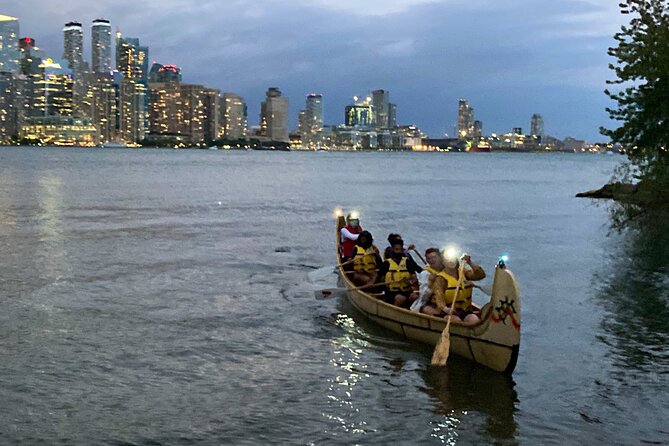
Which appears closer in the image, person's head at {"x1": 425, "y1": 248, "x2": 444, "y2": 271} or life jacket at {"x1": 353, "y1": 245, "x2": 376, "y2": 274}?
person's head at {"x1": 425, "y1": 248, "x2": 444, "y2": 271}

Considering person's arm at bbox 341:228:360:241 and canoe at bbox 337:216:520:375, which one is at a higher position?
person's arm at bbox 341:228:360:241

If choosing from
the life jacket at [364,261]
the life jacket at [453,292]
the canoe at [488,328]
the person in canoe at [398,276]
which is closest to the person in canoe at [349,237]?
the life jacket at [364,261]

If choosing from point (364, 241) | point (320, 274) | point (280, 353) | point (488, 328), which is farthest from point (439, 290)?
point (320, 274)

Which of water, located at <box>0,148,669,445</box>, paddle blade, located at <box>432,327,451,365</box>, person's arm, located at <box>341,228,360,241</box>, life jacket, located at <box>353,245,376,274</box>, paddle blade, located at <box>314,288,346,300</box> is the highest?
person's arm, located at <box>341,228,360,241</box>

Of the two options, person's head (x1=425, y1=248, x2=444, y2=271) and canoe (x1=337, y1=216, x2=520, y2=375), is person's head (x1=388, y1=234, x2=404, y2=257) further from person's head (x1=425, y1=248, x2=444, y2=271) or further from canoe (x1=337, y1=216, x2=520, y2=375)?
person's head (x1=425, y1=248, x2=444, y2=271)

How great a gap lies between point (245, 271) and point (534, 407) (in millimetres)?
16175

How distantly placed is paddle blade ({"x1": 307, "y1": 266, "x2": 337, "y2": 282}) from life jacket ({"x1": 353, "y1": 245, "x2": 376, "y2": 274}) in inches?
165

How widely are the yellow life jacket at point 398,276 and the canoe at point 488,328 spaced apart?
36.6 inches

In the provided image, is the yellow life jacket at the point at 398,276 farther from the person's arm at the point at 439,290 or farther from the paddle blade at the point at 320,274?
the paddle blade at the point at 320,274

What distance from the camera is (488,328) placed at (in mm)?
15453

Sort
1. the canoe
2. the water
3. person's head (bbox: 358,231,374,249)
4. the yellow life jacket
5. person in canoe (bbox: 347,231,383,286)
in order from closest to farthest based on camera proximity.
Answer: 1. the water
2. the canoe
3. the yellow life jacket
4. person in canoe (bbox: 347,231,383,286)
5. person's head (bbox: 358,231,374,249)

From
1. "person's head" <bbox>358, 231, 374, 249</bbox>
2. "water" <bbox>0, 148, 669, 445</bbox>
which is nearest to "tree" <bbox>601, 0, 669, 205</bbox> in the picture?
"water" <bbox>0, 148, 669, 445</bbox>

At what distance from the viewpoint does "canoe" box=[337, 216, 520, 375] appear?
48.5ft

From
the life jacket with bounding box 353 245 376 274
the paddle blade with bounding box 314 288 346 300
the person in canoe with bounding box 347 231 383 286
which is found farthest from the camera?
the paddle blade with bounding box 314 288 346 300
